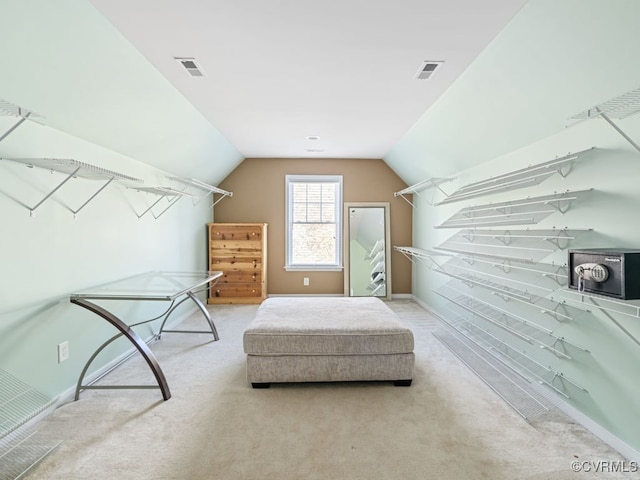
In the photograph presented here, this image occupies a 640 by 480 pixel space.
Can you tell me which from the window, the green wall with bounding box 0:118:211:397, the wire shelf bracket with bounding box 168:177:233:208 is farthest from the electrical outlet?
the window

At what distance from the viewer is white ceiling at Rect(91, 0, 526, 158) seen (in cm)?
183

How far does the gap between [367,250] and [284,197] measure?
1609 millimetres

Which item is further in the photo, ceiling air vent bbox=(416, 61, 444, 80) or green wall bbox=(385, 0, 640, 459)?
ceiling air vent bbox=(416, 61, 444, 80)

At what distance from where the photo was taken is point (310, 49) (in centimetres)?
225

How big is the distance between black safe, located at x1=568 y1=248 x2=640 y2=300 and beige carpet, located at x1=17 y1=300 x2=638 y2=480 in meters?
0.94

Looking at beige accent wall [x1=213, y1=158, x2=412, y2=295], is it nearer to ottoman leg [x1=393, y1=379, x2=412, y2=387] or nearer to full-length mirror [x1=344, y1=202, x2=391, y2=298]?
full-length mirror [x1=344, y1=202, x2=391, y2=298]

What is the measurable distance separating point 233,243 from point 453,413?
387 centimetres

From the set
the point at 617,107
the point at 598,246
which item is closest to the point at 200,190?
the point at 598,246

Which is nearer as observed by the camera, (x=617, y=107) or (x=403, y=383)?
(x=617, y=107)

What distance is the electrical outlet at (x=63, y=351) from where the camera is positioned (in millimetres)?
2373

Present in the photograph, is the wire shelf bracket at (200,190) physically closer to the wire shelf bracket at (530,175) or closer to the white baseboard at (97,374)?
the white baseboard at (97,374)

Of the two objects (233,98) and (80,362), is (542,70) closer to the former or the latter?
(233,98)

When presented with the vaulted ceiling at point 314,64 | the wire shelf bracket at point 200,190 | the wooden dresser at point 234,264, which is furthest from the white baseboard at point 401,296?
the wire shelf bracket at point 200,190

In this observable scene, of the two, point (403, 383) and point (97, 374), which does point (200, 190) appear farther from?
point (403, 383)
